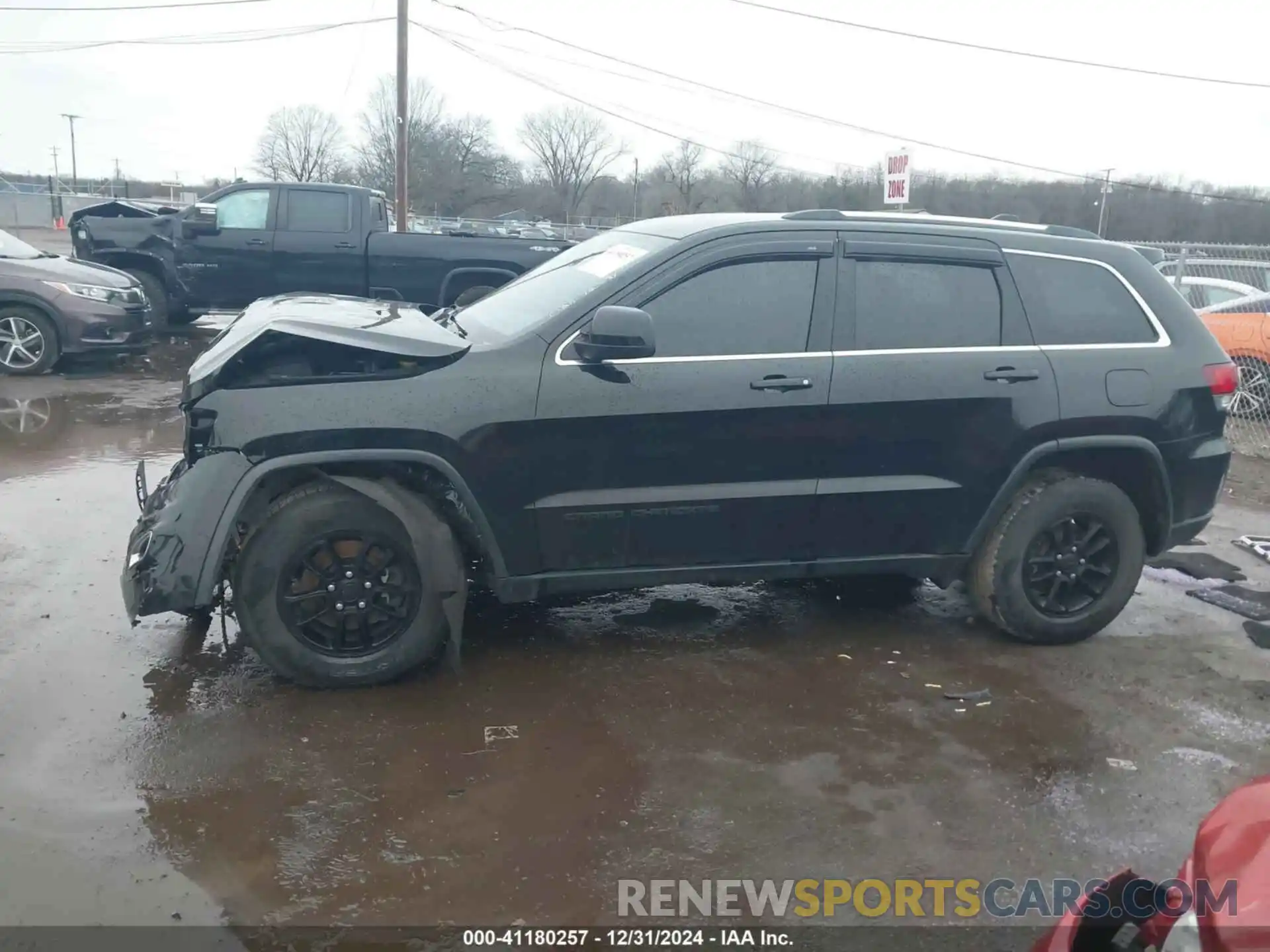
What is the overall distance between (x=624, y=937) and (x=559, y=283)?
9.17 ft

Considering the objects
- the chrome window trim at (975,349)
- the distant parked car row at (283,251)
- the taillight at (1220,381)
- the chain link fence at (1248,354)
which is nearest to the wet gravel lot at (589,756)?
the taillight at (1220,381)

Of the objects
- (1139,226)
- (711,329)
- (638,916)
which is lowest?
(638,916)

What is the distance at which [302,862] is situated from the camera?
3.00m

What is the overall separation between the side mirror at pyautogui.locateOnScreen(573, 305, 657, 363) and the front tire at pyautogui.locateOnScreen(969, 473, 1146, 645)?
6.13 ft

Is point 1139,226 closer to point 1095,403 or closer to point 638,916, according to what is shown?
point 1095,403

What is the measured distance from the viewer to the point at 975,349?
4406 mm

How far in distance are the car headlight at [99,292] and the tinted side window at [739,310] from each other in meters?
8.42

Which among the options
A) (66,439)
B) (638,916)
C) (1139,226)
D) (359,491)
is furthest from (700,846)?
(1139,226)

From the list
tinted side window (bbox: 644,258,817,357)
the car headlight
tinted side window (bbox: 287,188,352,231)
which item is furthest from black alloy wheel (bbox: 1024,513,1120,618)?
tinted side window (bbox: 287,188,352,231)

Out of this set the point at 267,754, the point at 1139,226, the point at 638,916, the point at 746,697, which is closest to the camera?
the point at 638,916

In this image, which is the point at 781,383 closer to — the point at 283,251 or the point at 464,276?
the point at 464,276

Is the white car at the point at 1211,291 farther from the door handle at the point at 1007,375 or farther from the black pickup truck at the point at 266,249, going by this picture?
the black pickup truck at the point at 266,249

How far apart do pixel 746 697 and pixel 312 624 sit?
5.70ft

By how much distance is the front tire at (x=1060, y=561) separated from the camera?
14.9 ft
